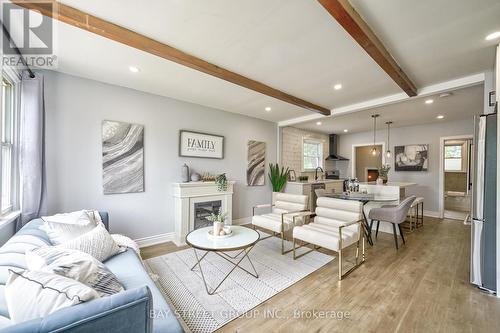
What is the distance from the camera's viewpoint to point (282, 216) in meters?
3.10

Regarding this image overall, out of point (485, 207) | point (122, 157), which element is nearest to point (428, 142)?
point (485, 207)

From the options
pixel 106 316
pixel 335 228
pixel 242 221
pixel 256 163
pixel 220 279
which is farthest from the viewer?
pixel 256 163

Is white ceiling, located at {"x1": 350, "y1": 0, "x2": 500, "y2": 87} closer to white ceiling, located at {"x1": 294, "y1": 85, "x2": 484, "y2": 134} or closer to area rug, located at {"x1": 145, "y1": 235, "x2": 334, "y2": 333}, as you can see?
white ceiling, located at {"x1": 294, "y1": 85, "x2": 484, "y2": 134}

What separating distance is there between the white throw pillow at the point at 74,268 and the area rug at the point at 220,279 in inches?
33.9

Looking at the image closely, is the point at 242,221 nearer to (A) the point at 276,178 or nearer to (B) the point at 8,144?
(A) the point at 276,178

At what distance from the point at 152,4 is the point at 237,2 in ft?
2.23

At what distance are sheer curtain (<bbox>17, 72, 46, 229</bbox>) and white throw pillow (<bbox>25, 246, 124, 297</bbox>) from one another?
1.44 m

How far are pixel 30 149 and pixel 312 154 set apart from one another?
6.38 metres

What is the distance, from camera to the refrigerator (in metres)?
2.13

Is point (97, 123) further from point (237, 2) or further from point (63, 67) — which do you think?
point (237, 2)

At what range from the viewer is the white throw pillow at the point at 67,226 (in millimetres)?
1894

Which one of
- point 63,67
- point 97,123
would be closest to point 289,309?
point 97,123

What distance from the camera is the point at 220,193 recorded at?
401 centimetres

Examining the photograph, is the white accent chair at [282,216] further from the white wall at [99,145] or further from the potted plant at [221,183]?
the white wall at [99,145]
